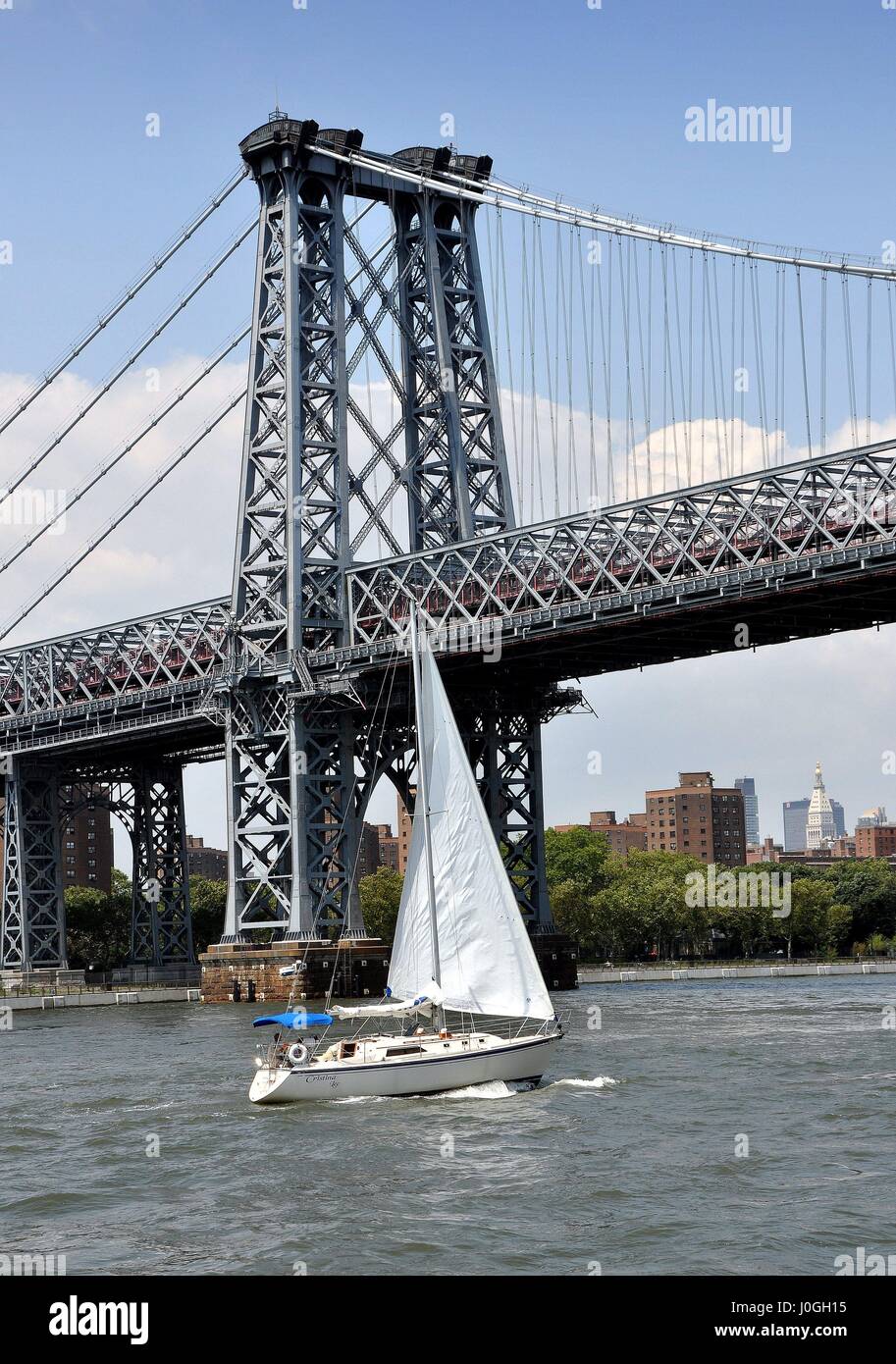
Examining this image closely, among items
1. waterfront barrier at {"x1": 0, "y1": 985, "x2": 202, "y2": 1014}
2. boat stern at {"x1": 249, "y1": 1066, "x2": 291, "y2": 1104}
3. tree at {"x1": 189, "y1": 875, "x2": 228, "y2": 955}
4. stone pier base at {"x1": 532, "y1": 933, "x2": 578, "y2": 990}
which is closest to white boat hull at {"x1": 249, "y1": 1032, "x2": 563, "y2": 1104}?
boat stern at {"x1": 249, "y1": 1066, "x2": 291, "y2": 1104}

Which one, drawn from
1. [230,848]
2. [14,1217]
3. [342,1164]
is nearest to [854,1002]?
[230,848]

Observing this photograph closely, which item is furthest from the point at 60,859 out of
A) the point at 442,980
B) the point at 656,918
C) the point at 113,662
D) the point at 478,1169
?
the point at 478,1169

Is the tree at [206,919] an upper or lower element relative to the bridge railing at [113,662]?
lower

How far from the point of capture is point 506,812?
343ft

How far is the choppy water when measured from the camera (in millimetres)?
27594

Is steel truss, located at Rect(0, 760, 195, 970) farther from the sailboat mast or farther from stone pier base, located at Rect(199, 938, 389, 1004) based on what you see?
the sailboat mast

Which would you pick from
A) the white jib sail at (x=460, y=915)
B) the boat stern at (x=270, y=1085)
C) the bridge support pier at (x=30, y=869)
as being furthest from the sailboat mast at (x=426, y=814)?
the bridge support pier at (x=30, y=869)

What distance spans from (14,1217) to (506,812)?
7393cm

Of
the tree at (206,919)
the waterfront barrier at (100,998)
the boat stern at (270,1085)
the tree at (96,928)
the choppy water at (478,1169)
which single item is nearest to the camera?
the choppy water at (478,1169)

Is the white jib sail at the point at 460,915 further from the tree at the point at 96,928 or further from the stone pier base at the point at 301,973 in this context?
the tree at the point at 96,928

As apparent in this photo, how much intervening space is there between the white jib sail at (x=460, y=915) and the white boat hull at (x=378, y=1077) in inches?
107

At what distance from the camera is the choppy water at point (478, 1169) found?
27.6 meters
